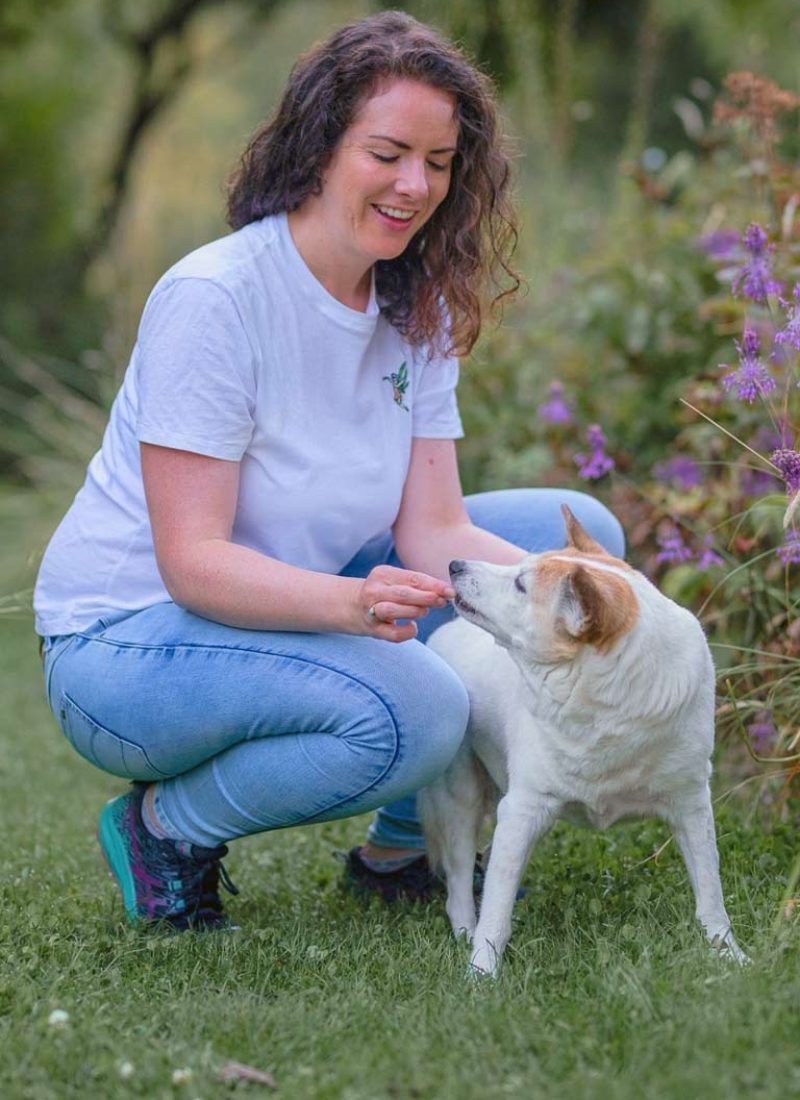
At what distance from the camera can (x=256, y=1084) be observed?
2.02 metres

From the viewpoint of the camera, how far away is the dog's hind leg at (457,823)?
279 cm

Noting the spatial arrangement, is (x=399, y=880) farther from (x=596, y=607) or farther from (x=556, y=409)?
(x=556, y=409)

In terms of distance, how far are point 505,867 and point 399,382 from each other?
1.03 m

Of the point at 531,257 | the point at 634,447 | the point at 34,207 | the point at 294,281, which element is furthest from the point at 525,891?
the point at 34,207

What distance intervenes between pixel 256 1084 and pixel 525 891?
3.48ft

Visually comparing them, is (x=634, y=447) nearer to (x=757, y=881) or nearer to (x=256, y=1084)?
(x=757, y=881)

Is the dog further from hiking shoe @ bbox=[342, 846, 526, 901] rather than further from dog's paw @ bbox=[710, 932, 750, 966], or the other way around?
hiking shoe @ bbox=[342, 846, 526, 901]

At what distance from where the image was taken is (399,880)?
10.3 ft

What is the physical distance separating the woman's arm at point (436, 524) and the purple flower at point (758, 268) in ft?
2.30

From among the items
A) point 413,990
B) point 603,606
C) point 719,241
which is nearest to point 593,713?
point 603,606

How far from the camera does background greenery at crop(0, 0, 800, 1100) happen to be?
2059mm

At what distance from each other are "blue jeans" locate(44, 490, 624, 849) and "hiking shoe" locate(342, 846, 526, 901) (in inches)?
18.4

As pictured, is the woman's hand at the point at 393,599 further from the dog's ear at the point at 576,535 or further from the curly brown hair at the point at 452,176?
the curly brown hair at the point at 452,176

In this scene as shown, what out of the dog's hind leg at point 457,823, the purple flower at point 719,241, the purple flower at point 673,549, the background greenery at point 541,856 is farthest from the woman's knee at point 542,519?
the purple flower at point 719,241
